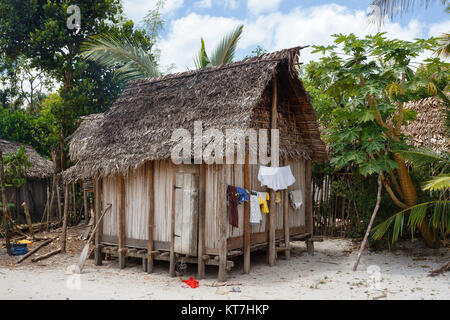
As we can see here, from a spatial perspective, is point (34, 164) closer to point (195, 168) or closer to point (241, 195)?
point (195, 168)

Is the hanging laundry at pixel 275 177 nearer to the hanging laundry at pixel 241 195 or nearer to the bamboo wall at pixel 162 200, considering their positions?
the bamboo wall at pixel 162 200

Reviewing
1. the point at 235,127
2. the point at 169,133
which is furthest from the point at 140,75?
the point at 235,127

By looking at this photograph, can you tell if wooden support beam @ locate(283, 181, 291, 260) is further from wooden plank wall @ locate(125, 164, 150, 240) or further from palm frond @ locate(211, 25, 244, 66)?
palm frond @ locate(211, 25, 244, 66)

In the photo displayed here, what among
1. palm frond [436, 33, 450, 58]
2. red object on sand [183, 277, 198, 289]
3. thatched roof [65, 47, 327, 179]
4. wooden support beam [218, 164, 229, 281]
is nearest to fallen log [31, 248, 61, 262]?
thatched roof [65, 47, 327, 179]

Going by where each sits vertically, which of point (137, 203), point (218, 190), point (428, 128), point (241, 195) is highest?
point (428, 128)

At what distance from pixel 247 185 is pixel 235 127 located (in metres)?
1.23

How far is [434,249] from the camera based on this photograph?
9023 millimetres

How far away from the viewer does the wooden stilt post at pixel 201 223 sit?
7.33m

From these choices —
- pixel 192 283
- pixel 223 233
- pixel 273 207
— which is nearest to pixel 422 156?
pixel 273 207

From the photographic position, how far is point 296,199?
9.28m

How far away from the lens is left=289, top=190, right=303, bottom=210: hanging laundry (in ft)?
30.1

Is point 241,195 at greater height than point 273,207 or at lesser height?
greater

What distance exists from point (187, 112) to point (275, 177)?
2.26m
